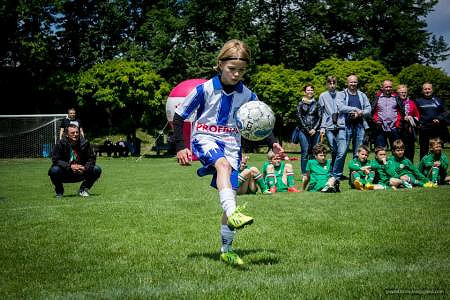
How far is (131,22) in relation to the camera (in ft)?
163

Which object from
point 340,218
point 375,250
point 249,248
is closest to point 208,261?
point 249,248

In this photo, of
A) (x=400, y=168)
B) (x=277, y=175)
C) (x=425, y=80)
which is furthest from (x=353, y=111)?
(x=425, y=80)

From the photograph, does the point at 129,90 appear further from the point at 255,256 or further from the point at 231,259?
the point at 231,259

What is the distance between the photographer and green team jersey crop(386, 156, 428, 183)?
1118 cm

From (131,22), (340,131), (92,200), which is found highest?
(131,22)

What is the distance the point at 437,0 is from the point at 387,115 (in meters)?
49.6

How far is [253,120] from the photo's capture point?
204 inches

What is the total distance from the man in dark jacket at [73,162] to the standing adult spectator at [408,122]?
758cm

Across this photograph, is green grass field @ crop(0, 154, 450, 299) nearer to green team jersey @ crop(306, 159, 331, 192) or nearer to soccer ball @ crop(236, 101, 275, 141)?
soccer ball @ crop(236, 101, 275, 141)

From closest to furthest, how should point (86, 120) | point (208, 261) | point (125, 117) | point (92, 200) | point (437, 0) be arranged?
point (208, 261) → point (92, 200) → point (125, 117) → point (86, 120) → point (437, 0)

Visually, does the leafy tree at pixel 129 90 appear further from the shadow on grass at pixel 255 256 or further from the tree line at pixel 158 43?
the shadow on grass at pixel 255 256

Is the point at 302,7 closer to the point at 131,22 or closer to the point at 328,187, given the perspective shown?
the point at 131,22

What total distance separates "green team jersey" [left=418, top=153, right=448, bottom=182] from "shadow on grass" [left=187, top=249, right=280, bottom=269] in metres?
7.67

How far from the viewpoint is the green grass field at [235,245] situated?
12.8 feet
